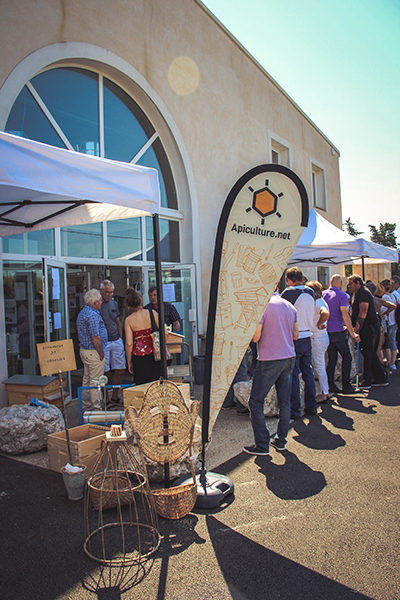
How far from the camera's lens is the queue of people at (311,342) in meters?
4.22

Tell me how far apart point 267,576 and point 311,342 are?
3.98m

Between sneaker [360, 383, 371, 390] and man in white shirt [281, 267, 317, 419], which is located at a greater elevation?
man in white shirt [281, 267, 317, 419]

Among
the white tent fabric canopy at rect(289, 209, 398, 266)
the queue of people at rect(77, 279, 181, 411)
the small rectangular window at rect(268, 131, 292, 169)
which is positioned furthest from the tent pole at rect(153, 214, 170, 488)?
the small rectangular window at rect(268, 131, 292, 169)

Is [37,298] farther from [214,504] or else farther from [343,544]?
[343,544]

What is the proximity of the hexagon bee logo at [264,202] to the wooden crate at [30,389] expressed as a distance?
11.2ft

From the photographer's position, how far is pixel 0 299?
550cm

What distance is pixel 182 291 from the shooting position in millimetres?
8414

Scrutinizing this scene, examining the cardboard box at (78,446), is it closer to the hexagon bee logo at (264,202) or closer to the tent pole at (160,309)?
the tent pole at (160,309)

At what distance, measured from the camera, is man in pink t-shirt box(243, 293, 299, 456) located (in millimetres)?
4188

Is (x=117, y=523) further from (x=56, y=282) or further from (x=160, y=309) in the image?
(x=56, y=282)

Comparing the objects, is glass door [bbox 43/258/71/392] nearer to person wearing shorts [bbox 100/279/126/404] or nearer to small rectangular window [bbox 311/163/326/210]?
person wearing shorts [bbox 100/279/126/404]

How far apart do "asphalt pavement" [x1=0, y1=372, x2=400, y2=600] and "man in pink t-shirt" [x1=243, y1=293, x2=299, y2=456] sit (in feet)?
0.97

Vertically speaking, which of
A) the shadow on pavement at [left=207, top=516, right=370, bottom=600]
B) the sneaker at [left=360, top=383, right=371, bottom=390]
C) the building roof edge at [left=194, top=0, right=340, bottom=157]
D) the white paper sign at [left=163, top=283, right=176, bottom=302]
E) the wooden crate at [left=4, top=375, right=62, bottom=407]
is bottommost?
the shadow on pavement at [left=207, top=516, right=370, bottom=600]

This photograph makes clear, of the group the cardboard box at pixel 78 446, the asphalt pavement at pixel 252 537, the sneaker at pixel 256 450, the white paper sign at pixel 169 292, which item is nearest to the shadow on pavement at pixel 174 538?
the asphalt pavement at pixel 252 537
